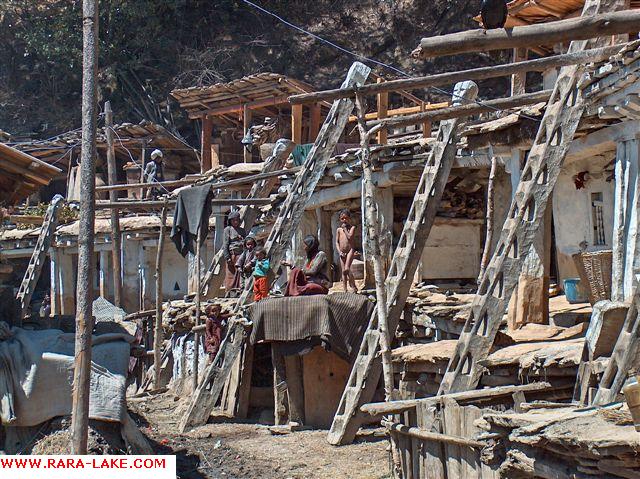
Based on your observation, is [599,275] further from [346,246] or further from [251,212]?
[251,212]

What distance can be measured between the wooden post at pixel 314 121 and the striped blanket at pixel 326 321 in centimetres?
1305

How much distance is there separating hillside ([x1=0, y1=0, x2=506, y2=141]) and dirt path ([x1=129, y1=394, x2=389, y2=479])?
846 inches

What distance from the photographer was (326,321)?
502 inches

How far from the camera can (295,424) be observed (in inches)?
514

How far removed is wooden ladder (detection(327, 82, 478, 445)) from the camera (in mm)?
11734

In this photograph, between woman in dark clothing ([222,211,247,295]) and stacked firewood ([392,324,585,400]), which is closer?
stacked firewood ([392,324,585,400])

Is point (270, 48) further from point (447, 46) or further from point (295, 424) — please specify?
point (447, 46)

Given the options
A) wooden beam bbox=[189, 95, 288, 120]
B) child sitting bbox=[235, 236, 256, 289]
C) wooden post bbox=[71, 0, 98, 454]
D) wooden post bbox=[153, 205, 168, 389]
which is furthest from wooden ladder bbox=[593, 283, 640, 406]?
wooden beam bbox=[189, 95, 288, 120]

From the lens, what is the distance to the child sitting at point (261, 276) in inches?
583

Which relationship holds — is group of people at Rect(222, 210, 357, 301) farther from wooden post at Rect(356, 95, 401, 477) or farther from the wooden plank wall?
the wooden plank wall

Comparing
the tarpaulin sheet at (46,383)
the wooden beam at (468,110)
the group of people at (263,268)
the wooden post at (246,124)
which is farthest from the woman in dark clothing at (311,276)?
the wooden post at (246,124)

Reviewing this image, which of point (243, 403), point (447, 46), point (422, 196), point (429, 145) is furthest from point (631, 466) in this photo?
point (429, 145)

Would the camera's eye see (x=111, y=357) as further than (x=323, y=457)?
No

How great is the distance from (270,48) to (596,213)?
22199 mm
